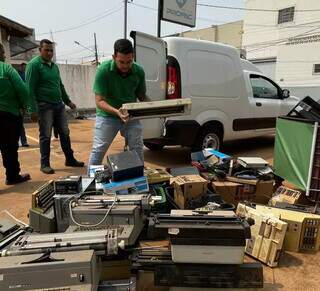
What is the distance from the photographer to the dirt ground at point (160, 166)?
2721mm

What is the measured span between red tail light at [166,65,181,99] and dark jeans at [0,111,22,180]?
2.25m

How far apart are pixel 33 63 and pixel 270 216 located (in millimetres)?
3971

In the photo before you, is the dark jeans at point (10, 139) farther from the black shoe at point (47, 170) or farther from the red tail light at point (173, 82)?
the red tail light at point (173, 82)

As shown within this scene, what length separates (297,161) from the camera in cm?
413

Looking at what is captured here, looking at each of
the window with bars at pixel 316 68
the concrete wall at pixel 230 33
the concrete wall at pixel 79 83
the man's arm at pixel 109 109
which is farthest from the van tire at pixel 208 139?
the concrete wall at pixel 230 33

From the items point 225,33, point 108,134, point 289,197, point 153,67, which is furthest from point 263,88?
point 225,33

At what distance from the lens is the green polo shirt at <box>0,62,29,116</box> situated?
14.7 ft

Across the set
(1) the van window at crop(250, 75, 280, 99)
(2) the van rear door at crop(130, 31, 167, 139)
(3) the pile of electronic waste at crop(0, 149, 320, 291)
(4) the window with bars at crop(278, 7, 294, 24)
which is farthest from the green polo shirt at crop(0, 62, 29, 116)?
(4) the window with bars at crop(278, 7, 294, 24)

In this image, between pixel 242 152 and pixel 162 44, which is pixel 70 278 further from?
pixel 242 152


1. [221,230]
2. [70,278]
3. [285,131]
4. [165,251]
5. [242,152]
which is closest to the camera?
[70,278]

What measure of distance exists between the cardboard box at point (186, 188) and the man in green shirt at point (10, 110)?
8.08 feet

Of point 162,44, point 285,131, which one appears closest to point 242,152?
point 285,131

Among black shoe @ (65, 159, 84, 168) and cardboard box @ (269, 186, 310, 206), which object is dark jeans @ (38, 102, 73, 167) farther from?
cardboard box @ (269, 186, 310, 206)

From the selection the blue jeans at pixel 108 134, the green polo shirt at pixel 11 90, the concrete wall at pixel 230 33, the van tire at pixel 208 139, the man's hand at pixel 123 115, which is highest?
the concrete wall at pixel 230 33
